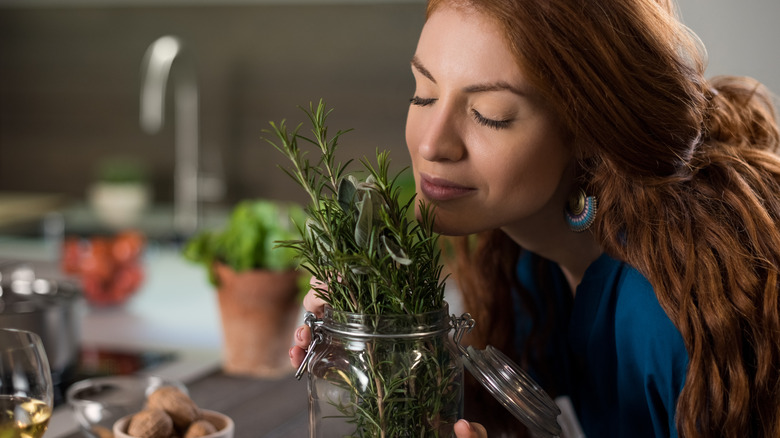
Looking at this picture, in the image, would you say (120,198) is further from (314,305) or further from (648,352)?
(648,352)

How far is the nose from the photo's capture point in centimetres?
79

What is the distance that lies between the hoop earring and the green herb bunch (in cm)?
28

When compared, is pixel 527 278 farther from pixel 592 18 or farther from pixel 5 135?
pixel 5 135

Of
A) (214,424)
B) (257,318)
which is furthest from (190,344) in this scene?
(214,424)

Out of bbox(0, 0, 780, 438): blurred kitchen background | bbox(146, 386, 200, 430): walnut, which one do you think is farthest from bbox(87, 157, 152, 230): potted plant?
bbox(146, 386, 200, 430): walnut

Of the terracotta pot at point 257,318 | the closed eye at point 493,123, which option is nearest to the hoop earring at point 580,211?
the closed eye at point 493,123

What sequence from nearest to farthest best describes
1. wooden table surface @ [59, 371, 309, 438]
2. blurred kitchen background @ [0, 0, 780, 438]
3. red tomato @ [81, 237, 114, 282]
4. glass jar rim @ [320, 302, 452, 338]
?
→ glass jar rim @ [320, 302, 452, 338] < wooden table surface @ [59, 371, 309, 438] < red tomato @ [81, 237, 114, 282] < blurred kitchen background @ [0, 0, 780, 438]

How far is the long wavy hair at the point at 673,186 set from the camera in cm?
78

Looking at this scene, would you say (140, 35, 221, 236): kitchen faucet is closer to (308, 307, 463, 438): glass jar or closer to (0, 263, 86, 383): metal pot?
(0, 263, 86, 383): metal pot

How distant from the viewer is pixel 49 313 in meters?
1.10

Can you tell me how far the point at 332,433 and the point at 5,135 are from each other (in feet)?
16.1

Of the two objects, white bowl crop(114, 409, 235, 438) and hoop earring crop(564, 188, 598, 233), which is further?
hoop earring crop(564, 188, 598, 233)

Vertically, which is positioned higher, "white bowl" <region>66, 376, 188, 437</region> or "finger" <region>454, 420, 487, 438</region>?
"finger" <region>454, 420, 487, 438</region>

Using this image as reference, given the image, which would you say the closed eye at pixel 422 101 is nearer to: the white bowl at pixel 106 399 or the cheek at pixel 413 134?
the cheek at pixel 413 134
